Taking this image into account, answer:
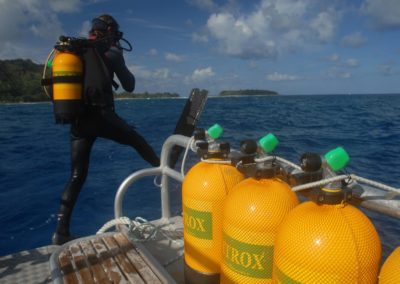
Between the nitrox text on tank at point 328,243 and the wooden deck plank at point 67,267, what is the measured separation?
4.36 ft

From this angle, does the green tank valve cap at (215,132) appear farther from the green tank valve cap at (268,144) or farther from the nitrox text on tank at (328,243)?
the nitrox text on tank at (328,243)

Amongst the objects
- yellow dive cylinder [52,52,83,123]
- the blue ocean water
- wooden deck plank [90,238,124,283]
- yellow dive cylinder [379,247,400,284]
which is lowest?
the blue ocean water

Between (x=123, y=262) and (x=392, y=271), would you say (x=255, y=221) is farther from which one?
(x=123, y=262)

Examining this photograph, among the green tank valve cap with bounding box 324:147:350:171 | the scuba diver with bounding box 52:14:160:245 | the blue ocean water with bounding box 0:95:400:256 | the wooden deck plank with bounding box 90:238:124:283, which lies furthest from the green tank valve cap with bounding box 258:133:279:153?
the blue ocean water with bounding box 0:95:400:256

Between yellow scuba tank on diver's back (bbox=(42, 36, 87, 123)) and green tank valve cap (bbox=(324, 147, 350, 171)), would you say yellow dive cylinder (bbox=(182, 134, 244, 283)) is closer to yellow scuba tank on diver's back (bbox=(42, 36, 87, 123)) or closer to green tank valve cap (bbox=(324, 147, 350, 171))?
green tank valve cap (bbox=(324, 147, 350, 171))

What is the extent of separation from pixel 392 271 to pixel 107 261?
5.64 ft

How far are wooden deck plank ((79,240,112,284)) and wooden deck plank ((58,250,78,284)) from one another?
105 mm

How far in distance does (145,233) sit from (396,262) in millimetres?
2007

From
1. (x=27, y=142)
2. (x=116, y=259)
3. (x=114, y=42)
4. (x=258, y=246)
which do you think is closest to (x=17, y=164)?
(x=27, y=142)

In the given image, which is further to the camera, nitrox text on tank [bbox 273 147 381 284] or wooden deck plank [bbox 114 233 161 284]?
wooden deck plank [bbox 114 233 161 284]

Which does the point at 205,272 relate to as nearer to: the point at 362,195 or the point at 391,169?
the point at 362,195

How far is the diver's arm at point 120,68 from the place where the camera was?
3.32 metres

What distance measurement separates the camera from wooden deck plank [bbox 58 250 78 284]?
1.96 metres

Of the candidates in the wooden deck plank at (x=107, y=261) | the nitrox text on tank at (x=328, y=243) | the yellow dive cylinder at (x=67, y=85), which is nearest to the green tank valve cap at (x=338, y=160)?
the nitrox text on tank at (x=328, y=243)
